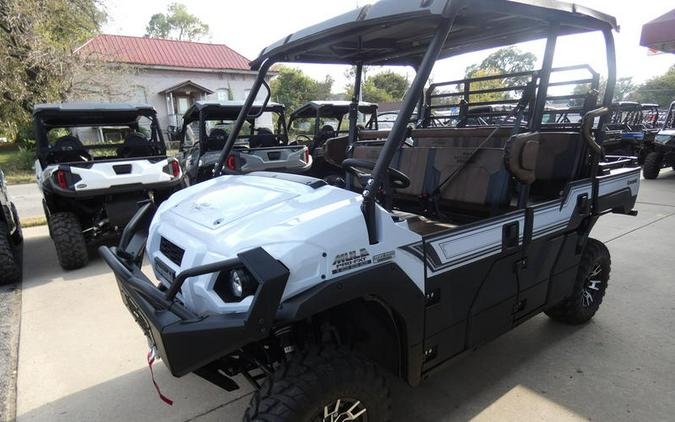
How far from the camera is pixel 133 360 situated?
3.03 m

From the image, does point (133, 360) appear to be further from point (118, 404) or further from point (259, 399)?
point (259, 399)

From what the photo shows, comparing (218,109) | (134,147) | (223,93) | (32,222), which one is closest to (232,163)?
(218,109)

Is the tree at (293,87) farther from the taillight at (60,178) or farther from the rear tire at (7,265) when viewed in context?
the rear tire at (7,265)

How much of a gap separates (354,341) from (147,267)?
3680 mm

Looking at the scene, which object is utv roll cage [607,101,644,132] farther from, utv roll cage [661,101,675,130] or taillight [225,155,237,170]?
taillight [225,155,237,170]

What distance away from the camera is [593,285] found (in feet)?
10.8

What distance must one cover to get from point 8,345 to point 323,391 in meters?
2.99

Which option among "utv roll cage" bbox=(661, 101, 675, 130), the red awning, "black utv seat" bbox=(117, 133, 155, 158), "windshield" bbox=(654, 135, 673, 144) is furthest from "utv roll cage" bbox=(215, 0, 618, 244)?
"utv roll cage" bbox=(661, 101, 675, 130)

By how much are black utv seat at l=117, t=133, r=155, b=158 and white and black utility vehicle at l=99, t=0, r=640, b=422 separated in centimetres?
399

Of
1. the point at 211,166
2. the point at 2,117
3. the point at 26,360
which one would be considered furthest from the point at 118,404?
the point at 2,117

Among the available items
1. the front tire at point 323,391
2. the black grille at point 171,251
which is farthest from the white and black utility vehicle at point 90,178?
the front tire at point 323,391

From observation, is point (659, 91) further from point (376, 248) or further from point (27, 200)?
point (376, 248)

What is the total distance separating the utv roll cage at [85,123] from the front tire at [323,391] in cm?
517

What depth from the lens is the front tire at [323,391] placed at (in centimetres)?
162
